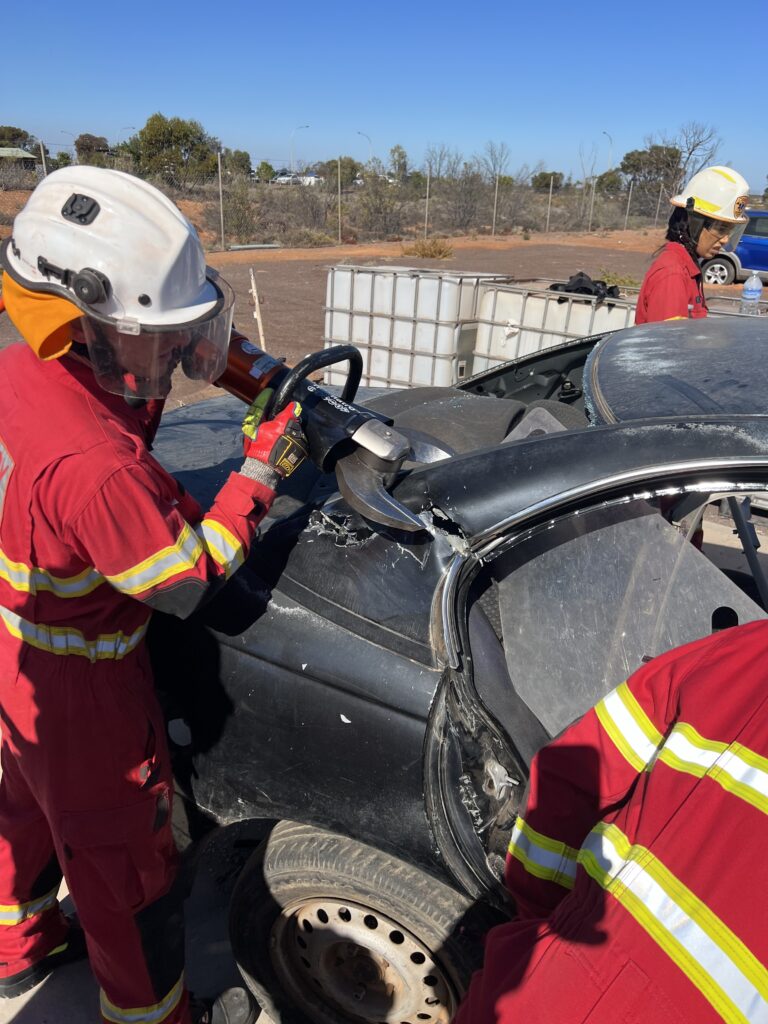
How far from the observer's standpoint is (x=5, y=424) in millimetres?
1586

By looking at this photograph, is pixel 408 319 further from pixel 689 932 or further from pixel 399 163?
pixel 399 163

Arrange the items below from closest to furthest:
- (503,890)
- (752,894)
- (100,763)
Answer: (752,894) → (503,890) → (100,763)

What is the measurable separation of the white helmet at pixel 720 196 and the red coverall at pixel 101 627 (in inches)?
135

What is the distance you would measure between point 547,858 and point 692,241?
12.7 feet

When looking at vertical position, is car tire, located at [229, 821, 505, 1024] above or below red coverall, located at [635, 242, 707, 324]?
below

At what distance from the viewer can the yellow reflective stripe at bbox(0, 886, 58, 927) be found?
2154mm

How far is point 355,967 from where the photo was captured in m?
1.85

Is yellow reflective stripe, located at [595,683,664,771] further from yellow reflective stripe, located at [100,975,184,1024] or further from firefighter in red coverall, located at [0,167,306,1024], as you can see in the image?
yellow reflective stripe, located at [100,975,184,1024]

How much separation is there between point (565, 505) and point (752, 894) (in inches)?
33.3

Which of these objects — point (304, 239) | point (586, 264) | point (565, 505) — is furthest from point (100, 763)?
point (304, 239)

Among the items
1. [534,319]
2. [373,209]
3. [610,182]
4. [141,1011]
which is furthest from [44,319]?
[610,182]

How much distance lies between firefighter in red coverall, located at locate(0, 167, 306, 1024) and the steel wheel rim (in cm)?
29

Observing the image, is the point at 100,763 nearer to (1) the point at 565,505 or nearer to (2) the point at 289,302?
(1) the point at 565,505

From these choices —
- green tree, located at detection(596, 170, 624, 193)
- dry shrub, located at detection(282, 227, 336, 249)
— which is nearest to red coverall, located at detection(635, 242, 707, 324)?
dry shrub, located at detection(282, 227, 336, 249)
